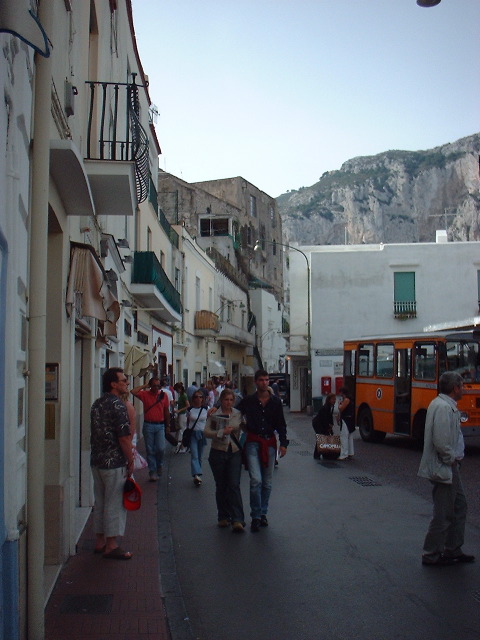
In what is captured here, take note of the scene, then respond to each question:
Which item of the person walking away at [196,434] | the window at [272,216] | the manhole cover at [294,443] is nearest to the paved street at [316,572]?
the person walking away at [196,434]

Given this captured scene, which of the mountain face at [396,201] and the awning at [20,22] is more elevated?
the mountain face at [396,201]

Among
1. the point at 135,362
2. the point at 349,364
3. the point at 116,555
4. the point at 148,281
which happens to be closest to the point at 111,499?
the point at 116,555

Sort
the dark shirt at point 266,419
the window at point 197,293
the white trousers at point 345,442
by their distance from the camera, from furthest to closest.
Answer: the window at point 197,293, the white trousers at point 345,442, the dark shirt at point 266,419

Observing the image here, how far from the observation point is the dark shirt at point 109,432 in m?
7.16

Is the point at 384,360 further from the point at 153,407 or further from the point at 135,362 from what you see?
the point at 153,407

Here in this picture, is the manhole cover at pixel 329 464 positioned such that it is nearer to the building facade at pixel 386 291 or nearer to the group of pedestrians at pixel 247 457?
the group of pedestrians at pixel 247 457

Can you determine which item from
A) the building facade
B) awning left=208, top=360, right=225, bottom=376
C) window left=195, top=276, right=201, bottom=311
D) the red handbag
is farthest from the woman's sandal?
awning left=208, top=360, right=225, bottom=376

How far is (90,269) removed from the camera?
7.70 metres

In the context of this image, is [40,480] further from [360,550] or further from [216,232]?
[216,232]

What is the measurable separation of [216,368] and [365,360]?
21772mm

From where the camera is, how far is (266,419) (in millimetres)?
8680

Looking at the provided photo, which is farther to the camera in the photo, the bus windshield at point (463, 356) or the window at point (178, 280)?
the window at point (178, 280)

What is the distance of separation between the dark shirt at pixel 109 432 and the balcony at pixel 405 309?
3049 cm

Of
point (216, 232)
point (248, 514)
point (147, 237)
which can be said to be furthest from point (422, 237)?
point (248, 514)
